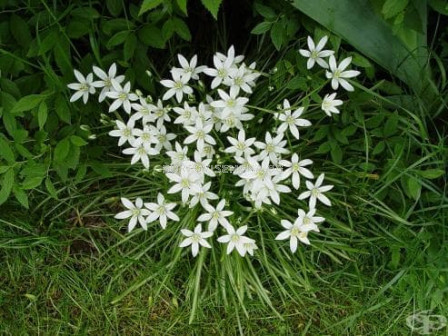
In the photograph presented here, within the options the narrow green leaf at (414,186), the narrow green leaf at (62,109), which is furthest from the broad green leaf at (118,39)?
the narrow green leaf at (414,186)

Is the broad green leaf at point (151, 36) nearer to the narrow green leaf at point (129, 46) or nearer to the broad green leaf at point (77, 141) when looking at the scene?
the narrow green leaf at point (129, 46)

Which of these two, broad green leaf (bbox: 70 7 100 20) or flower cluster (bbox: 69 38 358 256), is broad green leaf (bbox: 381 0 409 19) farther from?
broad green leaf (bbox: 70 7 100 20)

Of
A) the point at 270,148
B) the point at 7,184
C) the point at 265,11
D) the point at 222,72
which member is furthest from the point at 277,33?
the point at 7,184

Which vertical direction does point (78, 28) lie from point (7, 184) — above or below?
above

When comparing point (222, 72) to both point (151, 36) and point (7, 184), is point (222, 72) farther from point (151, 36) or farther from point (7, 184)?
point (7, 184)

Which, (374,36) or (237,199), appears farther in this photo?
(237,199)

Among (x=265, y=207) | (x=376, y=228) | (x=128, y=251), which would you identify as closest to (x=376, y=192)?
(x=376, y=228)

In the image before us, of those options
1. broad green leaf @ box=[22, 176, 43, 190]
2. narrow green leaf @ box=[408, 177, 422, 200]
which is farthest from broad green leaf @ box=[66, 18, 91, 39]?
narrow green leaf @ box=[408, 177, 422, 200]
